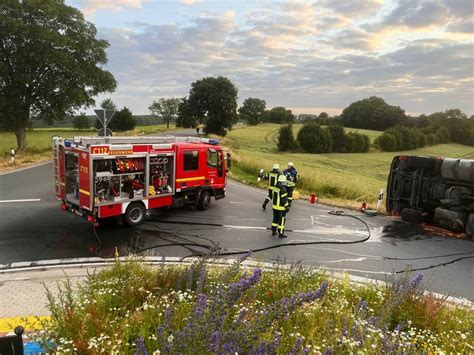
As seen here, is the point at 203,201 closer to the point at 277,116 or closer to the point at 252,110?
the point at 252,110

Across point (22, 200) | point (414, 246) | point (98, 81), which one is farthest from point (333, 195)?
point (98, 81)

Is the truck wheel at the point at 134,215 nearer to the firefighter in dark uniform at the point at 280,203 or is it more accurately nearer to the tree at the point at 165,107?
the firefighter in dark uniform at the point at 280,203

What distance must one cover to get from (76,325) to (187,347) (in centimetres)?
197

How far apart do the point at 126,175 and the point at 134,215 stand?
1.22 m

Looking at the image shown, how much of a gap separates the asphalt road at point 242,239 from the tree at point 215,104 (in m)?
47.0

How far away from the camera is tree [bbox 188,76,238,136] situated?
60.0 meters

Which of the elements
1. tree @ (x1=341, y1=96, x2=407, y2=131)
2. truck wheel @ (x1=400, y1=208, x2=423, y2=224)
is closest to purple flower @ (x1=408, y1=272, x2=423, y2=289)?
truck wheel @ (x1=400, y1=208, x2=423, y2=224)

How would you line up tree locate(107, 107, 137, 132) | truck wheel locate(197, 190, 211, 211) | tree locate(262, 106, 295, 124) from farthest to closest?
tree locate(262, 106, 295, 124)
tree locate(107, 107, 137, 132)
truck wheel locate(197, 190, 211, 211)

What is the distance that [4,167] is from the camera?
19.6 m

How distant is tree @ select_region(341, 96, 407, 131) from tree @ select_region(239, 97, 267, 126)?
24043 mm

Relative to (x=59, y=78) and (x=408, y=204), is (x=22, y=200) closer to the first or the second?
(x=408, y=204)

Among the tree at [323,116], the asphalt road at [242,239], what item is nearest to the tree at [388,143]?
the tree at [323,116]

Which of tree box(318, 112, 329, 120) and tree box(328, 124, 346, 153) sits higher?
tree box(318, 112, 329, 120)

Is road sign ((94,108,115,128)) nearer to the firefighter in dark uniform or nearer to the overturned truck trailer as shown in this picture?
the firefighter in dark uniform
